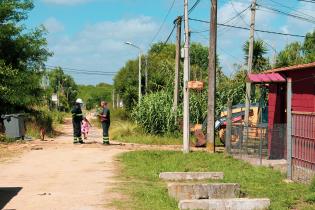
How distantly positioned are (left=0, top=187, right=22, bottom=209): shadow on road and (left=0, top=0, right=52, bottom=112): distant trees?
1499cm

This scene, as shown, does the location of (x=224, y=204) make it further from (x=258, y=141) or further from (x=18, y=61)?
(x=18, y=61)

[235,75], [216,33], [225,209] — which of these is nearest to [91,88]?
[235,75]

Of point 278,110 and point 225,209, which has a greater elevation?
point 278,110

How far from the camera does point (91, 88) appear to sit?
16000 cm

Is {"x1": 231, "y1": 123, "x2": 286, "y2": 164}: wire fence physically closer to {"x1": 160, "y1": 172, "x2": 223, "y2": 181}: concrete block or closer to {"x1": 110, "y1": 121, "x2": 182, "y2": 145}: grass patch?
{"x1": 160, "y1": 172, "x2": 223, "y2": 181}: concrete block

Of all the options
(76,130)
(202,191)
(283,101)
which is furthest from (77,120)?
(202,191)

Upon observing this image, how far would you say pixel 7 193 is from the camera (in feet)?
38.5

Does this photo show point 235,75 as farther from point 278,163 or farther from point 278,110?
point 278,163

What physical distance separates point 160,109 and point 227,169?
608 inches

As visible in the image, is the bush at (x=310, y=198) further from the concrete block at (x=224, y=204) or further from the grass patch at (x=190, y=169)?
the concrete block at (x=224, y=204)

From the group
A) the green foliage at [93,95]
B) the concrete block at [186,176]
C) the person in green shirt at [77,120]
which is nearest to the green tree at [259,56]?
the person in green shirt at [77,120]

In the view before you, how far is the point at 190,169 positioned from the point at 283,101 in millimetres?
4680

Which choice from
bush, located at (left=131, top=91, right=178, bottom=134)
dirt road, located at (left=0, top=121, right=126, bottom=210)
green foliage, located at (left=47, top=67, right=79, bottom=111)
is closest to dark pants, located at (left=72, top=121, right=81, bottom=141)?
dirt road, located at (left=0, top=121, right=126, bottom=210)

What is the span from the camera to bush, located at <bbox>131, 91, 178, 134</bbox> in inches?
1196
